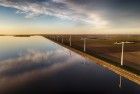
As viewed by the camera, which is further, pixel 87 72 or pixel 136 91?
pixel 87 72

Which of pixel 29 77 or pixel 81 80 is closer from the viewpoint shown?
pixel 81 80

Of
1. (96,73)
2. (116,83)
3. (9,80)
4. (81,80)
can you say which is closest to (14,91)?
Result: (9,80)

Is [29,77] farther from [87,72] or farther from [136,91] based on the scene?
[136,91]

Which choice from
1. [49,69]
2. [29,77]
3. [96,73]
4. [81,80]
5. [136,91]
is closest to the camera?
[136,91]

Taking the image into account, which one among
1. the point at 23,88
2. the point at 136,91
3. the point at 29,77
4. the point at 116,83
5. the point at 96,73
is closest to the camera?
the point at 136,91

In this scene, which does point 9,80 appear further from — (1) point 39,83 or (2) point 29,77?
(1) point 39,83

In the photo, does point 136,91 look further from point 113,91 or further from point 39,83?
point 39,83

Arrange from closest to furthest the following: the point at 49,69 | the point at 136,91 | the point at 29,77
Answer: the point at 136,91
the point at 29,77
the point at 49,69

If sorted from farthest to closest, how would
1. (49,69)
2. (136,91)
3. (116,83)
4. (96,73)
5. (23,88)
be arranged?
(49,69), (96,73), (116,83), (23,88), (136,91)

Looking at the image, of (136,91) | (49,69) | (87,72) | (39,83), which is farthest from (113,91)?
(49,69)
